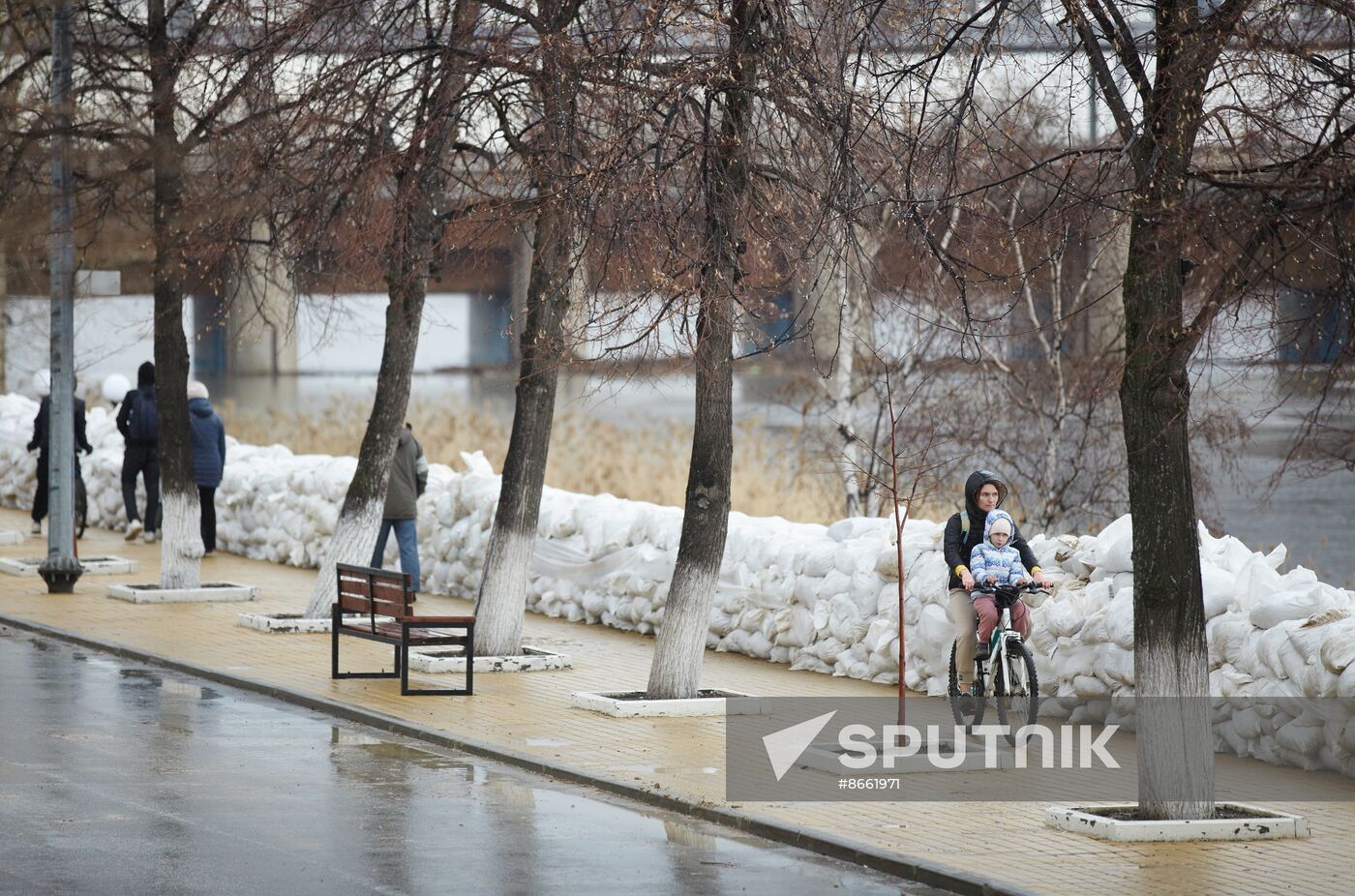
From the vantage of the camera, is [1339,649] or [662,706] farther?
[662,706]

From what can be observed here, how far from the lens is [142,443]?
929 inches

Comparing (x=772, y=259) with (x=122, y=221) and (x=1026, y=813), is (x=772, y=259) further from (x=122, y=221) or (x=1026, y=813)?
(x=122, y=221)

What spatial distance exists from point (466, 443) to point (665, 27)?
63.6 feet

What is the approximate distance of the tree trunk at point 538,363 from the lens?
43.5 ft

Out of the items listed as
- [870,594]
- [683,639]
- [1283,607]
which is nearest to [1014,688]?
[1283,607]

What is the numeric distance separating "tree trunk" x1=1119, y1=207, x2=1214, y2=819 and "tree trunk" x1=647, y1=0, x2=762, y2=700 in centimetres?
328

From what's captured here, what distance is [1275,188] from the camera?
25.6 ft

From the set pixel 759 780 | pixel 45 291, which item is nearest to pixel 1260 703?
pixel 759 780

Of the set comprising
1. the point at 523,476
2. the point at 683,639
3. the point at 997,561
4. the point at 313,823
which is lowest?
the point at 313,823

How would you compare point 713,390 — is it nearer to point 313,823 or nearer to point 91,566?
point 313,823

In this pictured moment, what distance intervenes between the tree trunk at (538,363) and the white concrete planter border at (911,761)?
333 centimetres

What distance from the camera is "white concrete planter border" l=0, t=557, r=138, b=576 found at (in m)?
21.4

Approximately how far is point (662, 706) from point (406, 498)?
21.8 feet

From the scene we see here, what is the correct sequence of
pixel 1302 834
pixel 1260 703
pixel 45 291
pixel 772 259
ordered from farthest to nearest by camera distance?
pixel 45 291
pixel 772 259
pixel 1260 703
pixel 1302 834
